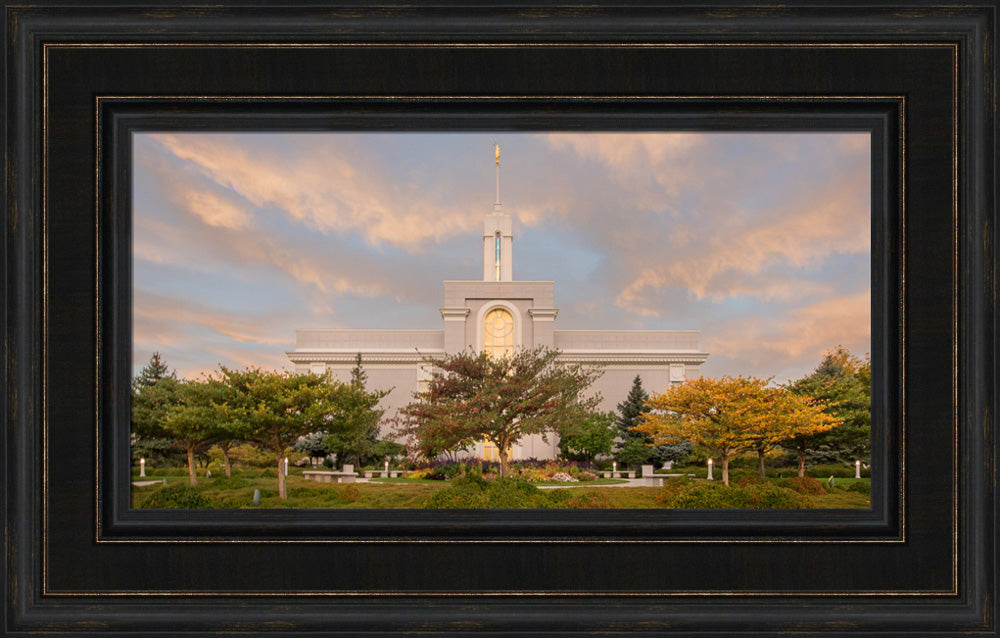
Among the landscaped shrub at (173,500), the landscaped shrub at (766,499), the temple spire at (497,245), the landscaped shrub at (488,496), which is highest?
the temple spire at (497,245)

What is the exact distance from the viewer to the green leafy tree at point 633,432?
39.2ft

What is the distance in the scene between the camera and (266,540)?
367 cm

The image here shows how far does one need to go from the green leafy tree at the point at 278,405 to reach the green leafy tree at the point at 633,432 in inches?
227

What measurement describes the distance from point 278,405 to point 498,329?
7.79 m

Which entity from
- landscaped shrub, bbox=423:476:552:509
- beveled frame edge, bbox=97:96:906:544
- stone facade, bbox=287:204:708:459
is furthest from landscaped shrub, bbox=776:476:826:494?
stone facade, bbox=287:204:708:459

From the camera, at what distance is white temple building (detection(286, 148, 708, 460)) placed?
14.0 metres

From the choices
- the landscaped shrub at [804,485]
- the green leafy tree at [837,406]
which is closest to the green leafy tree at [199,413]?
the landscaped shrub at [804,485]

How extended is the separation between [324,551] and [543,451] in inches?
462

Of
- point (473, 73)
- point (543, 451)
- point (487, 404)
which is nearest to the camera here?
point (473, 73)

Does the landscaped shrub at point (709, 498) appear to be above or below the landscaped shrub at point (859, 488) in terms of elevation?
above

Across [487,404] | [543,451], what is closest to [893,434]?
[487,404]

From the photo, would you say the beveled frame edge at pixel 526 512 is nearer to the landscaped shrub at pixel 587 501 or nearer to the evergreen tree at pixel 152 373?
the landscaped shrub at pixel 587 501

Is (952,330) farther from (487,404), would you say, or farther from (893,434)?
(487,404)

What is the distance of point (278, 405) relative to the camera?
8109mm
